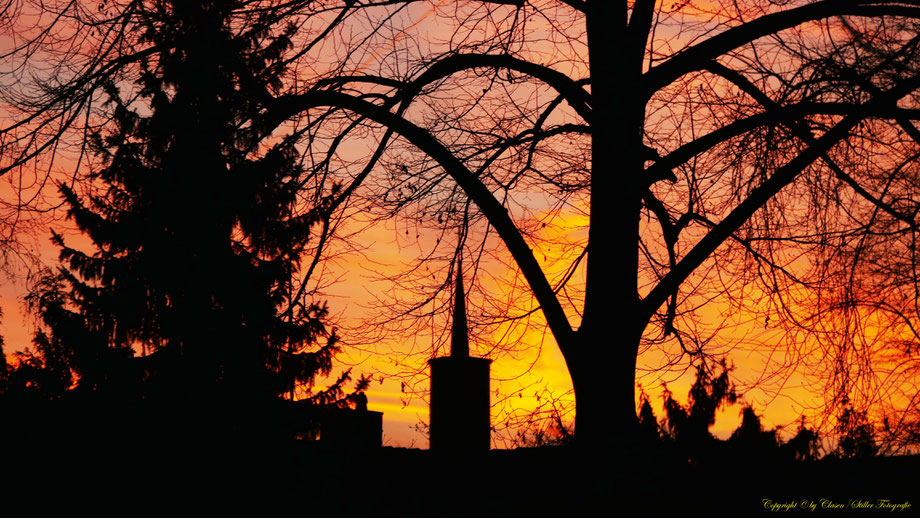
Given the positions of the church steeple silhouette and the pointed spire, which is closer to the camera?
the pointed spire

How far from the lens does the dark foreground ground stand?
28.1 feet

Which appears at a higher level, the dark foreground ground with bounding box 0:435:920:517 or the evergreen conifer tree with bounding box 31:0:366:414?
the evergreen conifer tree with bounding box 31:0:366:414

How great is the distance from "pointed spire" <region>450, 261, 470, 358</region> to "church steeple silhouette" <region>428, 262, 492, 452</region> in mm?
15

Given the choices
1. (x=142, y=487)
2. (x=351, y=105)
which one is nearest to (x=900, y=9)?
(x=351, y=105)

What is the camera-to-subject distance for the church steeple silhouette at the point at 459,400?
44.6 ft

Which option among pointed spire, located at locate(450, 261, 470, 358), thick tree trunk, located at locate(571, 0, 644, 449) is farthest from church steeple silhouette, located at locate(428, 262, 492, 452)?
thick tree trunk, located at locate(571, 0, 644, 449)

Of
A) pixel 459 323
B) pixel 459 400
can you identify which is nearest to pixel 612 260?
pixel 459 323

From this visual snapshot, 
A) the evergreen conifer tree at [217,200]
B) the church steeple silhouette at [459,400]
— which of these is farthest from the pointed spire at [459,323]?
the evergreen conifer tree at [217,200]

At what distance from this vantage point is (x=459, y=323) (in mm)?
12062

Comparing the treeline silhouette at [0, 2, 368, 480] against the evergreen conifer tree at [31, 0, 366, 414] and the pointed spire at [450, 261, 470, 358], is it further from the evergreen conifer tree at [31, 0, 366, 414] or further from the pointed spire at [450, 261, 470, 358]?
the pointed spire at [450, 261, 470, 358]

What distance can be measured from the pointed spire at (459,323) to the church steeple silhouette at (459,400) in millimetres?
15

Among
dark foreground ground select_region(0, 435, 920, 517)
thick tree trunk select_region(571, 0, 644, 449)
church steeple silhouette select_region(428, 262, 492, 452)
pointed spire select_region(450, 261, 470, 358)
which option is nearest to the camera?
dark foreground ground select_region(0, 435, 920, 517)

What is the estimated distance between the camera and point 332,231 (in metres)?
10.4

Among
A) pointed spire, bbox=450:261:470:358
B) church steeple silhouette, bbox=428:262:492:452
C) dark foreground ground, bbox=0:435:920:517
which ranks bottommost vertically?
dark foreground ground, bbox=0:435:920:517
